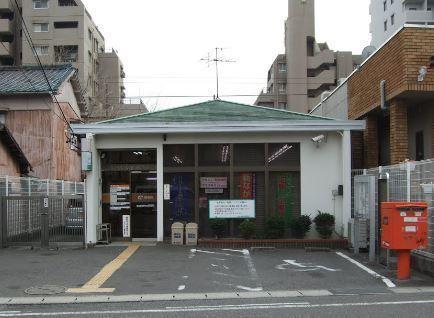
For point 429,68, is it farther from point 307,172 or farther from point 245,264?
point 245,264

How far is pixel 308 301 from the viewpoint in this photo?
Answer: 349 inches

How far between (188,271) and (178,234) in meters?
4.27

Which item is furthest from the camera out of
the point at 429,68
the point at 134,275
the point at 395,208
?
the point at 429,68

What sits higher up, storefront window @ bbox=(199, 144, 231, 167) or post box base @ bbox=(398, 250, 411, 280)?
storefront window @ bbox=(199, 144, 231, 167)

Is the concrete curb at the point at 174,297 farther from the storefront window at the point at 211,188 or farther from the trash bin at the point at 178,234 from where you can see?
the storefront window at the point at 211,188

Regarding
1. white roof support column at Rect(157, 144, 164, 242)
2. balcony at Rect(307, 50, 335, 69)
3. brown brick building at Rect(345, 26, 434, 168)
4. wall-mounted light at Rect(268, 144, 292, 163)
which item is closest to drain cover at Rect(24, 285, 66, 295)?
white roof support column at Rect(157, 144, 164, 242)

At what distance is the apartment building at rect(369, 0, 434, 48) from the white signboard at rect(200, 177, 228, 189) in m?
40.3

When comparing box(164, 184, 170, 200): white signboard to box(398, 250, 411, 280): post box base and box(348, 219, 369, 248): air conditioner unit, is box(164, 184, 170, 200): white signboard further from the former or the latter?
box(398, 250, 411, 280): post box base

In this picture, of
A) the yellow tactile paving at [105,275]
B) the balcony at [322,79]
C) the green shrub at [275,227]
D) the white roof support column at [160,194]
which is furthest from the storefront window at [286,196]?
the balcony at [322,79]

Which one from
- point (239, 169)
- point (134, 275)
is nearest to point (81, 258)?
point (134, 275)

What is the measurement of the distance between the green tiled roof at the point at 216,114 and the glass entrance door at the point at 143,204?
176 cm

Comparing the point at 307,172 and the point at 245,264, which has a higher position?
the point at 307,172

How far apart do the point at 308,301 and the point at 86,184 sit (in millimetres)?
9445

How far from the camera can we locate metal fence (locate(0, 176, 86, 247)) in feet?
52.7
